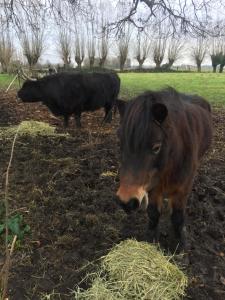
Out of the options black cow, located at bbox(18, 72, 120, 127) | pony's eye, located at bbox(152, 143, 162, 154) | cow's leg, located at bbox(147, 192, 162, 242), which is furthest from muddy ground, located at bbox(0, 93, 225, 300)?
black cow, located at bbox(18, 72, 120, 127)

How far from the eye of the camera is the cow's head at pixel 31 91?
11.5 m

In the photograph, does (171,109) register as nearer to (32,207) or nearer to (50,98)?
(32,207)

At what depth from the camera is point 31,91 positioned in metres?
11.5

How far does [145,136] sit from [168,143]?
1.07 feet

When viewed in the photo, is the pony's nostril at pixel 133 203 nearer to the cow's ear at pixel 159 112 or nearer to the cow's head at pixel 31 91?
the cow's ear at pixel 159 112

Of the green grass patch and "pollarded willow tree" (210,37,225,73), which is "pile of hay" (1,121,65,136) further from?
"pollarded willow tree" (210,37,225,73)

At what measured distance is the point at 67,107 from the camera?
35.5 ft

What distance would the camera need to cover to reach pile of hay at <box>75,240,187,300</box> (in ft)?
12.0

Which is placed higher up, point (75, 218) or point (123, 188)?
point (123, 188)

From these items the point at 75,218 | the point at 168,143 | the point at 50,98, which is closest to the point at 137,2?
the point at 50,98

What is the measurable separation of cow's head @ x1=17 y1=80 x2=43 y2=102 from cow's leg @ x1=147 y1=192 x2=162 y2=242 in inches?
300

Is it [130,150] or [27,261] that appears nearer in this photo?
[130,150]

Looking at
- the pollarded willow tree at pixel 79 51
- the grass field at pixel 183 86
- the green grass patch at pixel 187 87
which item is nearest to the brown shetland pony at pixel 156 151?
the green grass patch at pixel 187 87

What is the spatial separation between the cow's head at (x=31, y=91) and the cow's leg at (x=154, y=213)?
7618 millimetres
